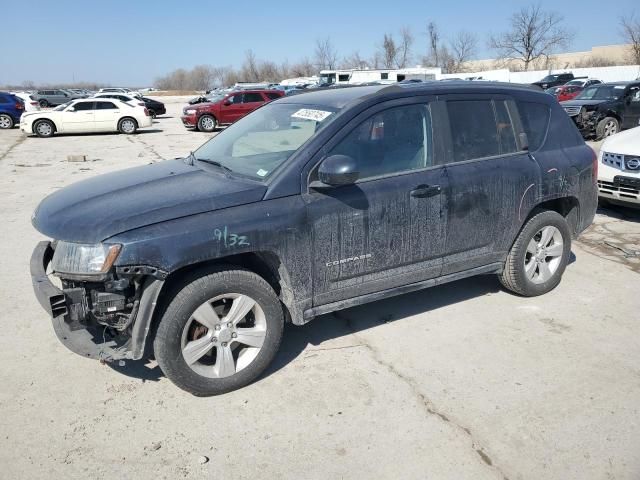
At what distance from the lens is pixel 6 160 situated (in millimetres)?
14500

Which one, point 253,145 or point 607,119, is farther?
point 607,119

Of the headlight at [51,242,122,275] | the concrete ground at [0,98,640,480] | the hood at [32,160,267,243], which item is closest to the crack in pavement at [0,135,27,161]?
the concrete ground at [0,98,640,480]

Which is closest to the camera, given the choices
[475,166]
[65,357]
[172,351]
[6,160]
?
[172,351]

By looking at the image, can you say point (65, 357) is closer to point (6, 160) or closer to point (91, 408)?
point (91, 408)

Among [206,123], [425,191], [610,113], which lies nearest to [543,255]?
[425,191]

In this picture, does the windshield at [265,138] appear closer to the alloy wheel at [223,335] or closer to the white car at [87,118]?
the alloy wheel at [223,335]

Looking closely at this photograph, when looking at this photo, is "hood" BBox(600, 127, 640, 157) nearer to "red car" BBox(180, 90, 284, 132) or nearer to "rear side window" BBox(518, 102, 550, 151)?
"rear side window" BBox(518, 102, 550, 151)

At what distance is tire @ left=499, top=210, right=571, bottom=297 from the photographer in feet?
14.7

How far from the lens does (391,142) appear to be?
3744mm

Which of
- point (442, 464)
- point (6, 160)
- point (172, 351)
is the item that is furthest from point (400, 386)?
point (6, 160)

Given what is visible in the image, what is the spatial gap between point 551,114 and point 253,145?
104 inches

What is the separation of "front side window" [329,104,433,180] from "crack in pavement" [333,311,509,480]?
1268 millimetres

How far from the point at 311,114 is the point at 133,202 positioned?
4.64 feet

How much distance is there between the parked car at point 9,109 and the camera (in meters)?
24.2
